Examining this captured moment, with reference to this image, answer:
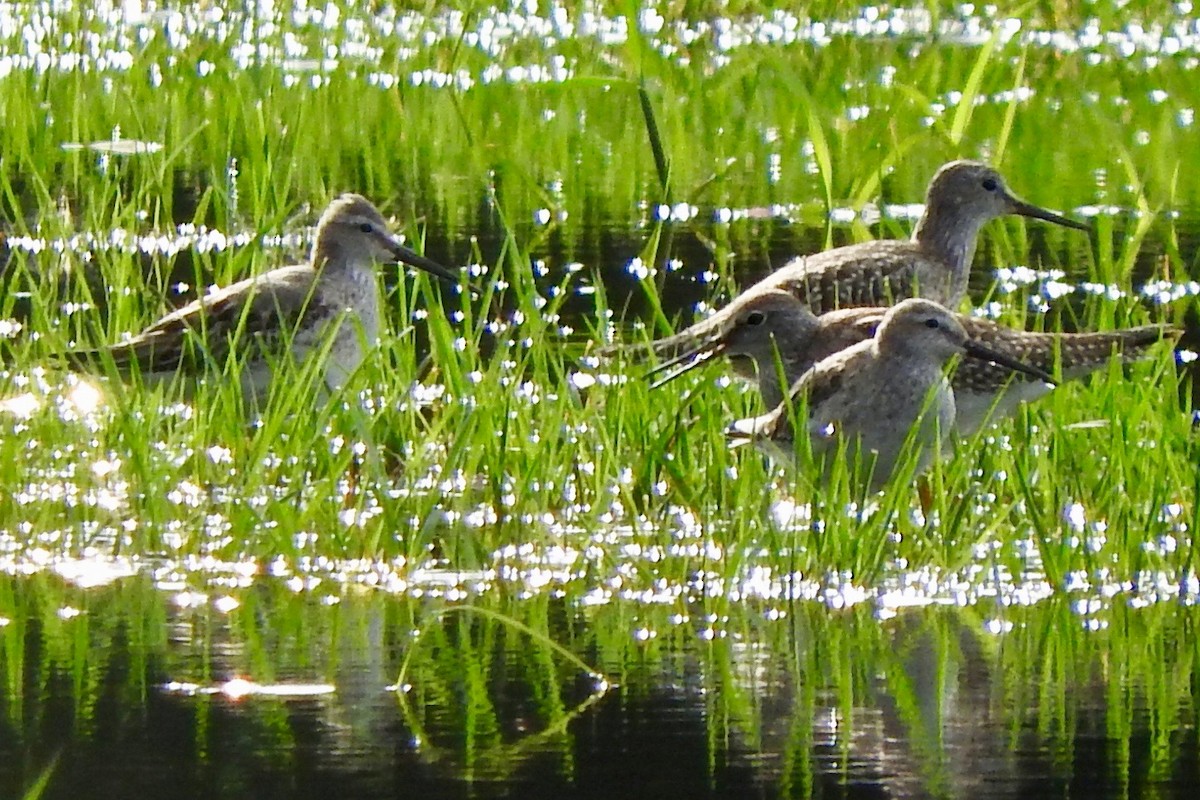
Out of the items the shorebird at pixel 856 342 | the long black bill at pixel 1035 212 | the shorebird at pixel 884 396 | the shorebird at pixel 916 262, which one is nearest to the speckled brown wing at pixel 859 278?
the shorebird at pixel 916 262

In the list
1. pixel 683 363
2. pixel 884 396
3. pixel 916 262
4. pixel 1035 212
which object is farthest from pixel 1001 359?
pixel 1035 212

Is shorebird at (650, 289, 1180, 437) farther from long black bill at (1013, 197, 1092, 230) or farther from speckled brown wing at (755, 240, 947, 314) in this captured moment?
long black bill at (1013, 197, 1092, 230)

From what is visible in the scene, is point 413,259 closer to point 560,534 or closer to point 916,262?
point 916,262

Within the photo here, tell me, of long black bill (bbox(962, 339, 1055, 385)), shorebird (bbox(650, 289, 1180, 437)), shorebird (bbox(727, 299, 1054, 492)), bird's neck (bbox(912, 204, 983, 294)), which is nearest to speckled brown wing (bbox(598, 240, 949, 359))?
bird's neck (bbox(912, 204, 983, 294))

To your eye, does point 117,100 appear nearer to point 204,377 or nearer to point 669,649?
point 204,377

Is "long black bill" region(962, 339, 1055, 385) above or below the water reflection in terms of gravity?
above

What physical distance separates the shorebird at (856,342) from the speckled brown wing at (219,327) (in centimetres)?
103

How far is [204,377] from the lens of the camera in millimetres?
6422

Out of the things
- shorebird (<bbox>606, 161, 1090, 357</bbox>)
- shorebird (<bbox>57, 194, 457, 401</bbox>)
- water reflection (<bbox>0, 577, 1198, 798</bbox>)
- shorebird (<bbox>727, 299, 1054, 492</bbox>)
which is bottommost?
water reflection (<bbox>0, 577, 1198, 798</bbox>)

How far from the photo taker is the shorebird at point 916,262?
7.47 m

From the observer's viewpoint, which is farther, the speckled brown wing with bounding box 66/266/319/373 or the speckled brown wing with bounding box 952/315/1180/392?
the speckled brown wing with bounding box 66/266/319/373

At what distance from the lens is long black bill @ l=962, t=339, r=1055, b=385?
6.25 metres

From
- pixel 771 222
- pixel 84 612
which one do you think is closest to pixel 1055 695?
pixel 84 612

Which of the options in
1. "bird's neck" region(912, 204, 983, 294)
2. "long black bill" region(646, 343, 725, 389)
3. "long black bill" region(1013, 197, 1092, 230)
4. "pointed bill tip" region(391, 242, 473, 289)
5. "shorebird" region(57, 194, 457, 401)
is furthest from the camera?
"long black bill" region(1013, 197, 1092, 230)
